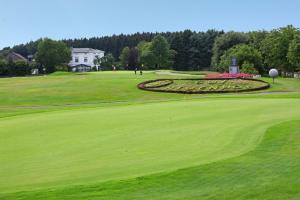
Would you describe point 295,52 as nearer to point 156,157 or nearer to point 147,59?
point 147,59

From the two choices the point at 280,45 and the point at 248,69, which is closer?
the point at 248,69

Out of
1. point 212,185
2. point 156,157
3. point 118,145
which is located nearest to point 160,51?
point 118,145

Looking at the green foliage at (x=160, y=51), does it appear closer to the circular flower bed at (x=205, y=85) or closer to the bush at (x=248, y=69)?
the bush at (x=248, y=69)

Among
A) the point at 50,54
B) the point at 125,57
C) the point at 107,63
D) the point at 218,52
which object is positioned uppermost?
the point at 50,54

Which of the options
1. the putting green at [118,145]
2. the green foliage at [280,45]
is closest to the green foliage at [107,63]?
the green foliage at [280,45]

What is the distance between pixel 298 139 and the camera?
1413 centimetres

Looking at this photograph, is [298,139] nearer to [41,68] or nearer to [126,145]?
[126,145]

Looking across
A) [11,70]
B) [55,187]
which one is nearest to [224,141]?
[55,187]

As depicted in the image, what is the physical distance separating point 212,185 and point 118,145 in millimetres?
4759

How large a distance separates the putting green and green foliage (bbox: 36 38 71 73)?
106972 millimetres

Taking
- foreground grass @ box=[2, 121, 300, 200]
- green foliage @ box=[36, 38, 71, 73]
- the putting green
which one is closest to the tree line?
green foliage @ box=[36, 38, 71, 73]

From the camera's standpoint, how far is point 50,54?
125 meters

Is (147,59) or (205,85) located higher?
(147,59)

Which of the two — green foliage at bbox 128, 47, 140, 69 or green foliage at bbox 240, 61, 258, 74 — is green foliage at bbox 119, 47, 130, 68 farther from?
green foliage at bbox 240, 61, 258, 74
